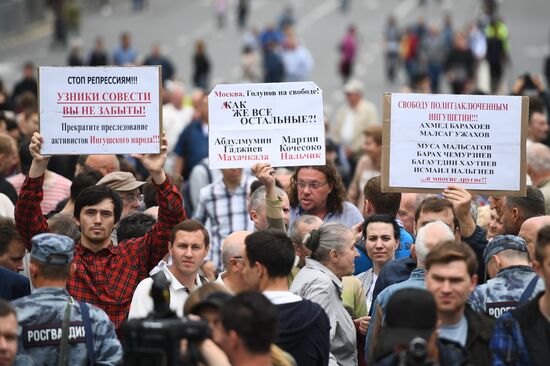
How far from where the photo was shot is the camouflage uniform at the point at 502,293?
8.52 m

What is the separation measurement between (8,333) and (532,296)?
10.1 ft

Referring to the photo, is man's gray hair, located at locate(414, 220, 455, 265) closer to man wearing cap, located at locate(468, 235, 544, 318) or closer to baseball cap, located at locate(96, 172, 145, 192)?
man wearing cap, located at locate(468, 235, 544, 318)

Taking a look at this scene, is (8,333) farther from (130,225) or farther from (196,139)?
(196,139)

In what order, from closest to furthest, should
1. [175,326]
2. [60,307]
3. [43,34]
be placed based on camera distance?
1. [175,326]
2. [60,307]
3. [43,34]

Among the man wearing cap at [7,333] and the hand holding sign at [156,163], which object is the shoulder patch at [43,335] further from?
the hand holding sign at [156,163]

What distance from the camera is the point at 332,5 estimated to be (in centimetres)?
6469

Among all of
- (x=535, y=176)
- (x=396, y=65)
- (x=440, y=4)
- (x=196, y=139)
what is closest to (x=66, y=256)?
(x=535, y=176)

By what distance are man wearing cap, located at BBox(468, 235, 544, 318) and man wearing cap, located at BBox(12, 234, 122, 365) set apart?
2.20m

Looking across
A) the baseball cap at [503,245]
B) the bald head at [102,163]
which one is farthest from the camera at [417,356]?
the bald head at [102,163]

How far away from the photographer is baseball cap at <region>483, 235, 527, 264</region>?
8.91 metres

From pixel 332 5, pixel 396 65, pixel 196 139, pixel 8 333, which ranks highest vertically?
pixel 332 5

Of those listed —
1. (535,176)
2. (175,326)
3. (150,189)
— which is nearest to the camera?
(175,326)

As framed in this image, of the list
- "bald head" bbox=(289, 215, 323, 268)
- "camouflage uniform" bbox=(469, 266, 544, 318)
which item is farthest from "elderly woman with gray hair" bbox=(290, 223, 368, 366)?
"camouflage uniform" bbox=(469, 266, 544, 318)

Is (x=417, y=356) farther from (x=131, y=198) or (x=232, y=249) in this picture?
(x=131, y=198)
